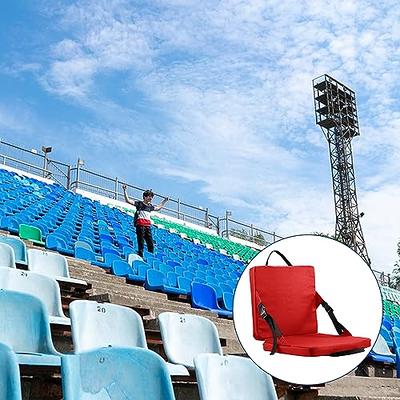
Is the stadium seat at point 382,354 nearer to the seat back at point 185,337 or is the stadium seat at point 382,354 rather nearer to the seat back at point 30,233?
the seat back at point 185,337

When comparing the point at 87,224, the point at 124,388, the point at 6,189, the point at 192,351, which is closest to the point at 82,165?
the point at 6,189

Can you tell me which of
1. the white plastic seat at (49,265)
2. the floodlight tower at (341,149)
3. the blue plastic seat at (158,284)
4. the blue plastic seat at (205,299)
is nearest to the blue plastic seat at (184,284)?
the blue plastic seat at (158,284)

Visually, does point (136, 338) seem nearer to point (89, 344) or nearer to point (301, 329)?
point (89, 344)

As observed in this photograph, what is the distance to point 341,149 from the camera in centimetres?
2612

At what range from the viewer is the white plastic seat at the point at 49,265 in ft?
16.3

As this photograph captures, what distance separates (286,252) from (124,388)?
0.84 m

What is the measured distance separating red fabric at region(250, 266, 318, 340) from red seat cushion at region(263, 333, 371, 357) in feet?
0.15

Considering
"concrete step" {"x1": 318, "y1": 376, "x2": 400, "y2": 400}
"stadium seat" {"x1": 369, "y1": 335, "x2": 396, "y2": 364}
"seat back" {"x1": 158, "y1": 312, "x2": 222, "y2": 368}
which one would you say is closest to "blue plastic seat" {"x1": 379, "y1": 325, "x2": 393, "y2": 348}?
"stadium seat" {"x1": 369, "y1": 335, "x2": 396, "y2": 364}

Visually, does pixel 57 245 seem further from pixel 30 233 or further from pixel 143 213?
pixel 143 213

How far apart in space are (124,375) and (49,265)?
306cm

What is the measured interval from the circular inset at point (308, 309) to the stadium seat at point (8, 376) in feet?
2.76

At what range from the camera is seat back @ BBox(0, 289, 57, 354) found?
2.95 meters

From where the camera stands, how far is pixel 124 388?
2229 millimetres

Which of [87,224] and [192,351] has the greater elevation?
[87,224]
